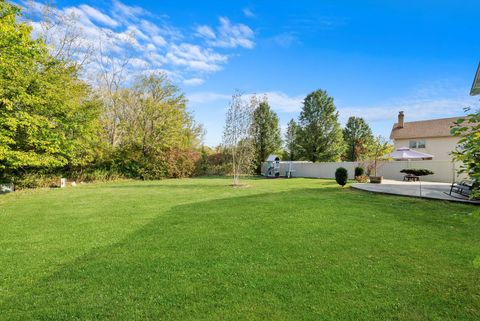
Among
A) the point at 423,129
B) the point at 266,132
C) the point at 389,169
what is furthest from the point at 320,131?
the point at 389,169

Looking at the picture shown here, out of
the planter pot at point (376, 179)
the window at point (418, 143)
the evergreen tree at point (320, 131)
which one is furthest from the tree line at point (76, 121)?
the window at point (418, 143)

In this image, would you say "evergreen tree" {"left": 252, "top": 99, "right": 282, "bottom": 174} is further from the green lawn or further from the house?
the green lawn

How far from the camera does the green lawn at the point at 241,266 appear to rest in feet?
8.42

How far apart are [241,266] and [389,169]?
65.1 feet

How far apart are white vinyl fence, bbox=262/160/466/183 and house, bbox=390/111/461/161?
5.94m

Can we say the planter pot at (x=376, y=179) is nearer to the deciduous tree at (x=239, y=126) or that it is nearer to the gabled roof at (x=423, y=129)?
the deciduous tree at (x=239, y=126)

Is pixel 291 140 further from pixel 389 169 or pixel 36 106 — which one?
pixel 36 106

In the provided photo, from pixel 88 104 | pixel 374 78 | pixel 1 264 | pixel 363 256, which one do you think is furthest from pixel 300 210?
pixel 88 104

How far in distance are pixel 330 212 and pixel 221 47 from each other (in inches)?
433

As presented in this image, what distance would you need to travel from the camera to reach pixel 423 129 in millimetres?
24984

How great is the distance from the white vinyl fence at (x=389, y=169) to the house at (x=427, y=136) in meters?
5.94

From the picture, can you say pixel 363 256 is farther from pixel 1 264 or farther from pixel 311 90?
pixel 311 90

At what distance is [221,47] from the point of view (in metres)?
13.8

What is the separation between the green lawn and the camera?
2566mm
